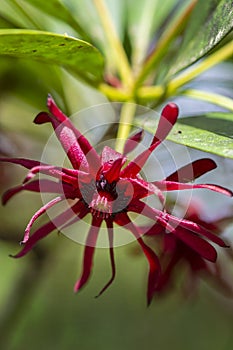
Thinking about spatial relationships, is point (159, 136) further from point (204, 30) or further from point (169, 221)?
point (204, 30)

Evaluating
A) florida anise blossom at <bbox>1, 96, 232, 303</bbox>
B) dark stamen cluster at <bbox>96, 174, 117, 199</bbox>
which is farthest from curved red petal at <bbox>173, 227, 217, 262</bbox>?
dark stamen cluster at <bbox>96, 174, 117, 199</bbox>

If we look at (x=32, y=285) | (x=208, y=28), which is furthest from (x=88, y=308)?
(x=208, y=28)

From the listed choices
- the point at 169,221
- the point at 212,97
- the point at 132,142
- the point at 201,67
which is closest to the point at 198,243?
the point at 169,221

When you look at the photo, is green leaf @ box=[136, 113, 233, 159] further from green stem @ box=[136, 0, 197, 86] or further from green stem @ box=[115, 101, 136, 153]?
green stem @ box=[136, 0, 197, 86]

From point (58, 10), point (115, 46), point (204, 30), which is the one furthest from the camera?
point (115, 46)

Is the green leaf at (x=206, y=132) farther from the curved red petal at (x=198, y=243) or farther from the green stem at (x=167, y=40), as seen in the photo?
the green stem at (x=167, y=40)

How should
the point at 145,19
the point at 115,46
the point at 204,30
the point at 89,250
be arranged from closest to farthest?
1. the point at 89,250
2. the point at 204,30
3. the point at 115,46
4. the point at 145,19
